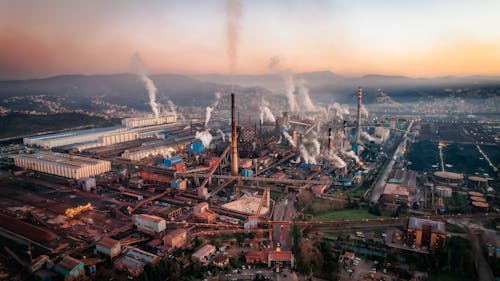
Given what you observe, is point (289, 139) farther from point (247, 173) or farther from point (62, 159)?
point (62, 159)

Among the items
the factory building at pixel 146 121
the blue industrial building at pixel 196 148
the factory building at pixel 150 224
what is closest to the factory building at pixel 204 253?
the factory building at pixel 150 224

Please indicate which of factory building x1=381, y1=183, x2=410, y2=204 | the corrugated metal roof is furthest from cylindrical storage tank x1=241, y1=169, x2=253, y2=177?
the corrugated metal roof

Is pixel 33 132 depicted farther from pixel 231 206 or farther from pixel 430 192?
pixel 430 192

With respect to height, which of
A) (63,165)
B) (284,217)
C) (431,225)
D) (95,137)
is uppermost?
(95,137)

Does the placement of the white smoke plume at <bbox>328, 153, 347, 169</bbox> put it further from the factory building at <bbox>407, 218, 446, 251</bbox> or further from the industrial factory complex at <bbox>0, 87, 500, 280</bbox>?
the factory building at <bbox>407, 218, 446, 251</bbox>

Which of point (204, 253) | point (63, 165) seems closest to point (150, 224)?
point (204, 253)

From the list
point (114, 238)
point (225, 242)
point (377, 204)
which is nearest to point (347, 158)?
point (377, 204)

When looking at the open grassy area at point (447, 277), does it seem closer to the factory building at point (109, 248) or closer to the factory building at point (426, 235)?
the factory building at point (426, 235)
